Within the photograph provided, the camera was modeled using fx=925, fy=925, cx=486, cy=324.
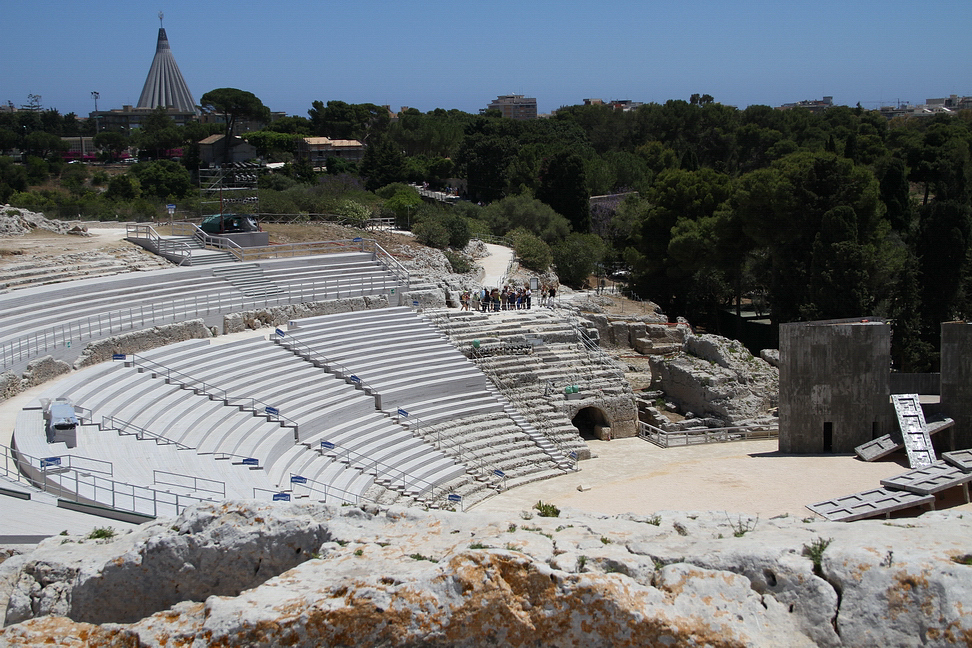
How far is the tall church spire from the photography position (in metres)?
162

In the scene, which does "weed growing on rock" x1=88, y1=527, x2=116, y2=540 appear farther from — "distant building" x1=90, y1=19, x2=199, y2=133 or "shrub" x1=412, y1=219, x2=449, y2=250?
"distant building" x1=90, y1=19, x2=199, y2=133

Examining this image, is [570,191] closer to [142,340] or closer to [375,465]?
[142,340]

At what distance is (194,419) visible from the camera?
17484 mm

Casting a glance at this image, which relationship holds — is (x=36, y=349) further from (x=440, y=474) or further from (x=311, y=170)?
(x=311, y=170)

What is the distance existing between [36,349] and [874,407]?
19.5m

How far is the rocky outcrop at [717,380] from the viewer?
25984 millimetres

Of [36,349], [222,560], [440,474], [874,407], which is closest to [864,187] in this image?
[874,407]

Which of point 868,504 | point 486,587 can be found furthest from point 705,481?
point 486,587

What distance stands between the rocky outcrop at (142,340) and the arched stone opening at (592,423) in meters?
10.1

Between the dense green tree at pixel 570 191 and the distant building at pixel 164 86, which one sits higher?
the distant building at pixel 164 86

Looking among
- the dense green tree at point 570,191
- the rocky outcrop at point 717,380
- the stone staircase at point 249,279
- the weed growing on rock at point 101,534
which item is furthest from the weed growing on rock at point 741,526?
the dense green tree at point 570,191

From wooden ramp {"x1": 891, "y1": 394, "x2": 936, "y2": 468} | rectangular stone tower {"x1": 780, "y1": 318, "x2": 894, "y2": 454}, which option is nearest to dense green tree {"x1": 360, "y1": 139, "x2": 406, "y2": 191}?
rectangular stone tower {"x1": 780, "y1": 318, "x2": 894, "y2": 454}

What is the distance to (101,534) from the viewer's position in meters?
8.49

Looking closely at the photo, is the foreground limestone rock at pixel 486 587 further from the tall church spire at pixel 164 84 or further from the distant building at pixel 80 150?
the tall church spire at pixel 164 84
